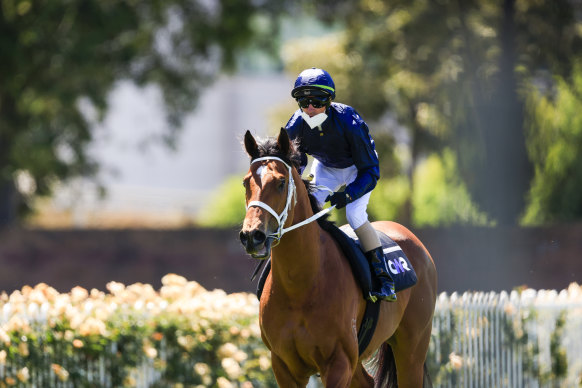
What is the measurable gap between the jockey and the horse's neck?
1.11 feet

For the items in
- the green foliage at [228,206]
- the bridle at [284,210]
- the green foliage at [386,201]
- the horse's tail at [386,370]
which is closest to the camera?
the bridle at [284,210]

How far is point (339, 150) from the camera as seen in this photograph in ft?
19.2

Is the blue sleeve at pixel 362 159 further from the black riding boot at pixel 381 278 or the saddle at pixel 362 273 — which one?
the black riding boot at pixel 381 278

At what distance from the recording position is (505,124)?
59.2ft

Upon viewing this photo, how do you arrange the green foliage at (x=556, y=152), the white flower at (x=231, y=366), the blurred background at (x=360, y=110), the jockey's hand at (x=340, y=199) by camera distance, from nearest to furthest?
the jockey's hand at (x=340, y=199), the white flower at (x=231, y=366), the blurred background at (x=360, y=110), the green foliage at (x=556, y=152)

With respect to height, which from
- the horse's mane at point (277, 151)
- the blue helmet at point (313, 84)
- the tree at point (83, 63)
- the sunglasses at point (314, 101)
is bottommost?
the horse's mane at point (277, 151)

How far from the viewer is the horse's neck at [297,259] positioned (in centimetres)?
538

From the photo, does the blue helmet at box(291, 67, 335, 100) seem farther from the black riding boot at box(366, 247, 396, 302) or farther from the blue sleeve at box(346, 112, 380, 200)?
the black riding boot at box(366, 247, 396, 302)

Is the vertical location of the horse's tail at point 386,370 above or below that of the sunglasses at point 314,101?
below

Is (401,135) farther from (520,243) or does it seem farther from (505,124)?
(520,243)

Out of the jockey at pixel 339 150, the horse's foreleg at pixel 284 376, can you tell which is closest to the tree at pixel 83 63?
the jockey at pixel 339 150

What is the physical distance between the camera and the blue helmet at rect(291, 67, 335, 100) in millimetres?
5574

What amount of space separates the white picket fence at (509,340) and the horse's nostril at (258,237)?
4.27 meters

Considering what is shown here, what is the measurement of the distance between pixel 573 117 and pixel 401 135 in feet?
21.7
